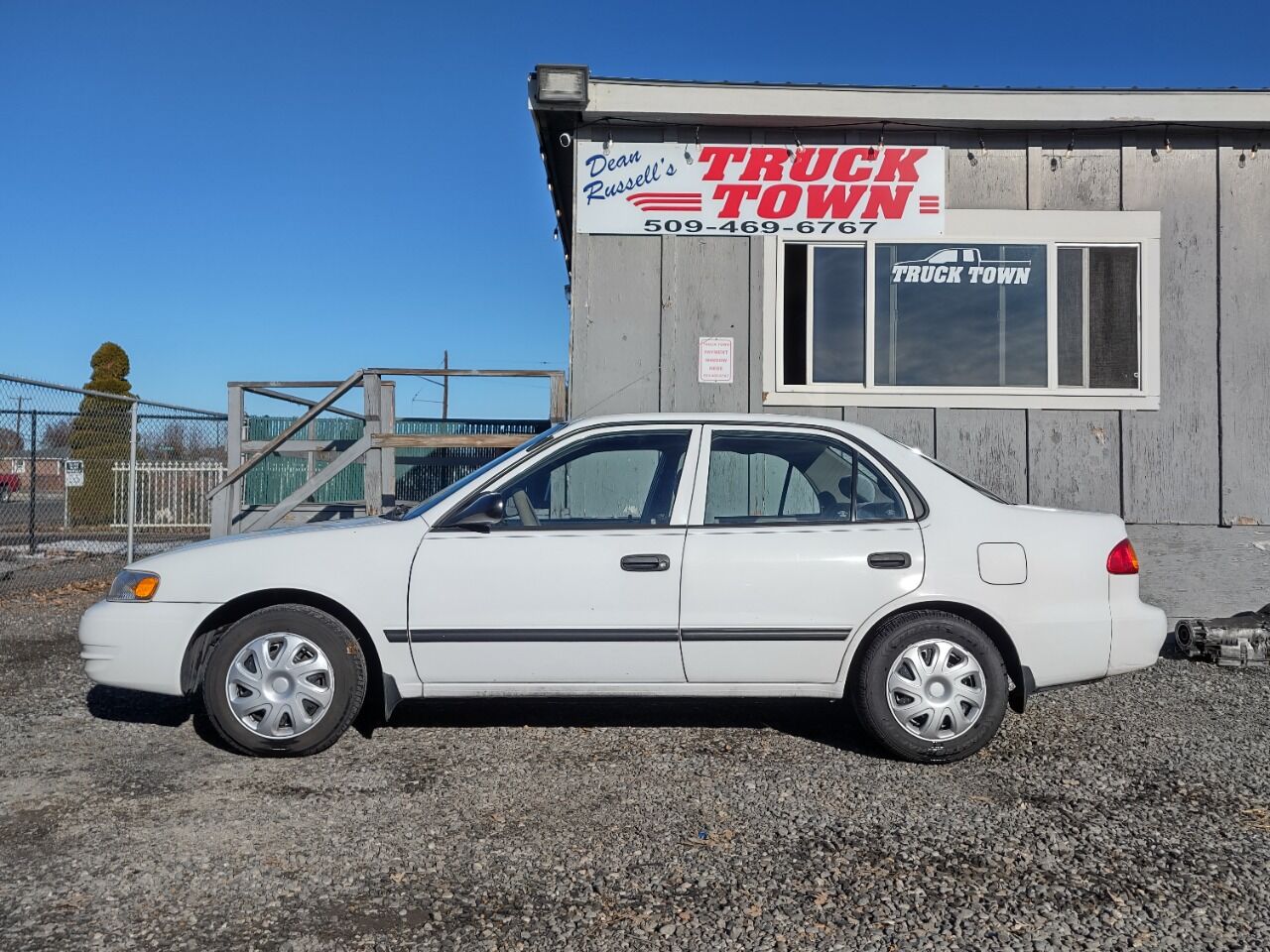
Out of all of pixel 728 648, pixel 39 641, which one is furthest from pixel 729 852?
pixel 39 641

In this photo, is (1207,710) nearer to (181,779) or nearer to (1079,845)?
(1079,845)

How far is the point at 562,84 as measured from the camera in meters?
6.84

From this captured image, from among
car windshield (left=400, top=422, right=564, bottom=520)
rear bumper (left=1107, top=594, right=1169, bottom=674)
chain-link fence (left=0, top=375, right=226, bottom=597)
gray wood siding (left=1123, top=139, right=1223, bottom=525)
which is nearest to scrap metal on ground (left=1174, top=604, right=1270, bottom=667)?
gray wood siding (left=1123, top=139, right=1223, bottom=525)

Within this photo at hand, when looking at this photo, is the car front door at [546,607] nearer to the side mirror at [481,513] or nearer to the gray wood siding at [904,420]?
the side mirror at [481,513]

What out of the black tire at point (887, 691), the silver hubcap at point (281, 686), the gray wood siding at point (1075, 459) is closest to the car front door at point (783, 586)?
the black tire at point (887, 691)

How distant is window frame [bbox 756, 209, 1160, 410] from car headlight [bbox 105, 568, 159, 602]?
14.1 feet

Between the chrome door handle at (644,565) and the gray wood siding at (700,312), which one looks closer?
the chrome door handle at (644,565)

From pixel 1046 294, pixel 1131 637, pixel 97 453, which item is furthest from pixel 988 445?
pixel 97 453

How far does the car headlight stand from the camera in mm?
4340

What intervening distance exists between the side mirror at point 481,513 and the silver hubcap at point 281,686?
2.62 ft

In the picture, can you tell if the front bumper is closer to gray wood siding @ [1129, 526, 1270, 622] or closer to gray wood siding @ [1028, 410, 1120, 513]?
gray wood siding @ [1028, 410, 1120, 513]

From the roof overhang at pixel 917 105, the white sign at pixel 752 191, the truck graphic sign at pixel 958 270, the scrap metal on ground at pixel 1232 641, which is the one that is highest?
the roof overhang at pixel 917 105

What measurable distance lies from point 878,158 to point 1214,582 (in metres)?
3.78

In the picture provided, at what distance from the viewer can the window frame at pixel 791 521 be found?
4.39 metres
